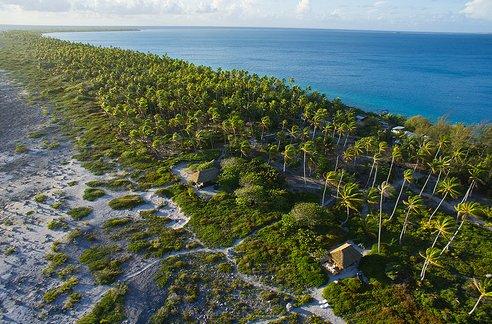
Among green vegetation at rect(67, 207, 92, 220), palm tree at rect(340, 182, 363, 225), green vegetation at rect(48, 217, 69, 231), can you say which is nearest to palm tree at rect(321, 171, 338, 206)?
palm tree at rect(340, 182, 363, 225)

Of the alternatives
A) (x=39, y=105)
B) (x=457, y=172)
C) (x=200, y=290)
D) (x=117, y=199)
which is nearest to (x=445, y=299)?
(x=200, y=290)

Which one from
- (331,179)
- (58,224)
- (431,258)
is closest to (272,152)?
(331,179)

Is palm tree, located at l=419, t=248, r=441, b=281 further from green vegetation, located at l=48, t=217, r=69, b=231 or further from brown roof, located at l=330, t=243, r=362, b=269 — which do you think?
green vegetation, located at l=48, t=217, r=69, b=231

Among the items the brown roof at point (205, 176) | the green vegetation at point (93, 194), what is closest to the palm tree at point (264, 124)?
the brown roof at point (205, 176)

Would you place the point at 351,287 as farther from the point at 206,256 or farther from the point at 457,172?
the point at 457,172

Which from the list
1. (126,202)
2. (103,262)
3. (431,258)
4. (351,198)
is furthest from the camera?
(126,202)

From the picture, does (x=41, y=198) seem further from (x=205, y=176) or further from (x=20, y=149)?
(x=20, y=149)

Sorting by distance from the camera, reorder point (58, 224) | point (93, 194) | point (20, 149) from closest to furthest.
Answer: point (58, 224)
point (93, 194)
point (20, 149)
